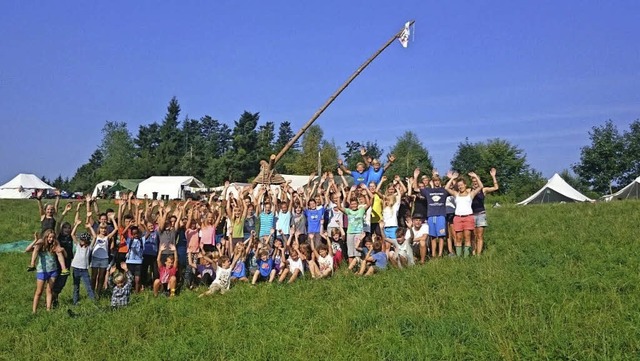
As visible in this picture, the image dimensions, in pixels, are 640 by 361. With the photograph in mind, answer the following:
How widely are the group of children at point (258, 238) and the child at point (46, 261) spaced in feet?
0.06

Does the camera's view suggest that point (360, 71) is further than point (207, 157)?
No

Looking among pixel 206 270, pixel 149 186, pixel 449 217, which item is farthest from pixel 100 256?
pixel 149 186

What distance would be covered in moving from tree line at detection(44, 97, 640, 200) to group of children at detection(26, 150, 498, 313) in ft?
115

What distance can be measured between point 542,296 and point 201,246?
7100 mm

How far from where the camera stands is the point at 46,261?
1006 centimetres

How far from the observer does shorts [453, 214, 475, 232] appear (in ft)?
34.8

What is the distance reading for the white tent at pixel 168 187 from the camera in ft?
196

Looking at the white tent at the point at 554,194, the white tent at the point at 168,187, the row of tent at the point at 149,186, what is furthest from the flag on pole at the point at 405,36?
the white tent at the point at 168,187

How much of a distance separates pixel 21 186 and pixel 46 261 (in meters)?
62.1

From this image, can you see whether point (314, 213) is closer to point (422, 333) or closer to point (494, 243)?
point (494, 243)

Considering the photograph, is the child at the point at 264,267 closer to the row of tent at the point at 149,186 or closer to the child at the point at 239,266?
the child at the point at 239,266

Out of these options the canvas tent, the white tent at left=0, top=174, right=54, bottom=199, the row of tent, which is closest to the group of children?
the row of tent

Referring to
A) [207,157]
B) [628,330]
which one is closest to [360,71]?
[628,330]

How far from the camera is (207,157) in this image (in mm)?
82875
